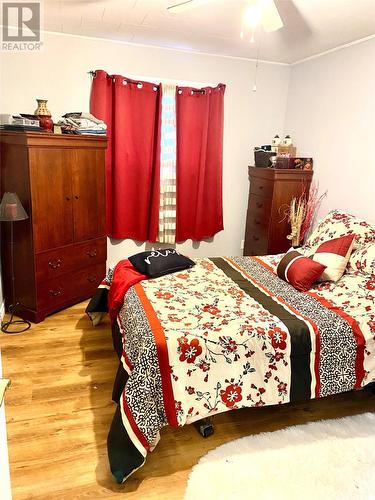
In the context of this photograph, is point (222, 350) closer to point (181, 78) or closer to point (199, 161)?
point (199, 161)

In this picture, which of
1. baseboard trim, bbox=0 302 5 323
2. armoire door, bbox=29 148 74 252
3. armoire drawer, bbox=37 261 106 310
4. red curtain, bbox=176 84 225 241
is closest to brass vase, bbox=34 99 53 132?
armoire door, bbox=29 148 74 252

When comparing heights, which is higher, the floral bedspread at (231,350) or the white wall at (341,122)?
the white wall at (341,122)

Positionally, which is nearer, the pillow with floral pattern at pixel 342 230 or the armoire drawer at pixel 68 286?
the pillow with floral pattern at pixel 342 230

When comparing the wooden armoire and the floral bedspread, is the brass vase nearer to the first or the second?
the wooden armoire

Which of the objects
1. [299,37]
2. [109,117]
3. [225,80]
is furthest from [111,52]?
[299,37]

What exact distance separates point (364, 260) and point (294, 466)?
1.51 m

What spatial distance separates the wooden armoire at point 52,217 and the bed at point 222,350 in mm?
878

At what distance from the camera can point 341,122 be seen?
11.3 feet

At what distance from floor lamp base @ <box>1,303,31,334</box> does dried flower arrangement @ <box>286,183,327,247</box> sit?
2.57m

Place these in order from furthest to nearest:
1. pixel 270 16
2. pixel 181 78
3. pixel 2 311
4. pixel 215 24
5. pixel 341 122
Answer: pixel 181 78 → pixel 341 122 → pixel 2 311 → pixel 215 24 → pixel 270 16

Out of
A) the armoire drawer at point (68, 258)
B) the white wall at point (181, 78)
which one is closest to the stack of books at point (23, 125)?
Answer: the white wall at point (181, 78)

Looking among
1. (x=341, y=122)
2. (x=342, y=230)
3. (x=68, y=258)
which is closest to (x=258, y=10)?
(x=341, y=122)

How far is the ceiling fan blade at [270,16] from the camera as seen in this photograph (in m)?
2.11

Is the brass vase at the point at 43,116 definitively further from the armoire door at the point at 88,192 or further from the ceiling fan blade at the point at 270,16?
the ceiling fan blade at the point at 270,16
